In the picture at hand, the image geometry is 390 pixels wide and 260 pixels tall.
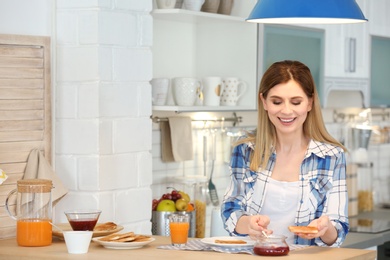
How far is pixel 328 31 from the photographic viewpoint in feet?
17.8

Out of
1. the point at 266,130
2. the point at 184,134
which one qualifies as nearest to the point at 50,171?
the point at 266,130

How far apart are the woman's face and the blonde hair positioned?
0.02m

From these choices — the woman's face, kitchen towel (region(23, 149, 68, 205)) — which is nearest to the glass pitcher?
kitchen towel (region(23, 149, 68, 205))

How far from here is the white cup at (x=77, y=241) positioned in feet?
10.2

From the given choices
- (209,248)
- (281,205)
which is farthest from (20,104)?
(281,205)

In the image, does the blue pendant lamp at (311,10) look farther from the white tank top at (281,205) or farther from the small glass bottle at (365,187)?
the small glass bottle at (365,187)

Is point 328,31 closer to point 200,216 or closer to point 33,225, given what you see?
point 200,216

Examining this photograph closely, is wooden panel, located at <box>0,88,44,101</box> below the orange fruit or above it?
above

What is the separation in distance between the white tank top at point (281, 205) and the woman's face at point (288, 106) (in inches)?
8.5

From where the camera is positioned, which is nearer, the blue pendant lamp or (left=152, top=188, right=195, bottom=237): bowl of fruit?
the blue pendant lamp

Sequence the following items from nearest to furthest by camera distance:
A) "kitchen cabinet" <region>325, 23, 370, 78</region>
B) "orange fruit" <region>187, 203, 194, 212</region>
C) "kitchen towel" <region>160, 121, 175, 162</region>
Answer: "orange fruit" <region>187, 203, 194, 212</region> < "kitchen towel" <region>160, 121, 175, 162</region> < "kitchen cabinet" <region>325, 23, 370, 78</region>

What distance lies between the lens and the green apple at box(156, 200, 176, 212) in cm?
454

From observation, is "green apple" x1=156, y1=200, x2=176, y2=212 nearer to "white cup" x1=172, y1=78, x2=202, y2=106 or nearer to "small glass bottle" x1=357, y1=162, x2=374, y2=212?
"white cup" x1=172, y1=78, x2=202, y2=106

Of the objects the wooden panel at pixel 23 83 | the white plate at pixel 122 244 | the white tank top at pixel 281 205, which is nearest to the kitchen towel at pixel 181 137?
the wooden panel at pixel 23 83
